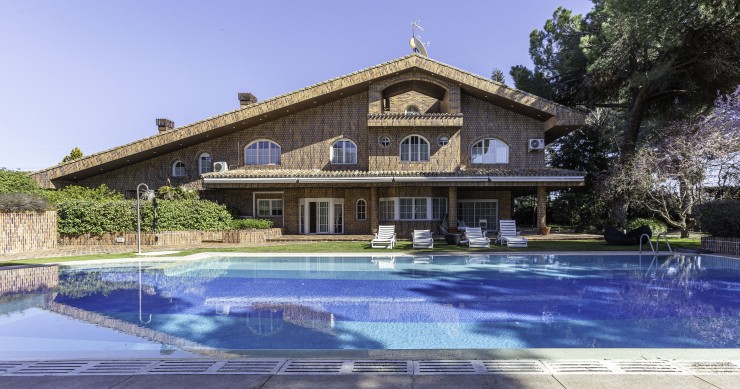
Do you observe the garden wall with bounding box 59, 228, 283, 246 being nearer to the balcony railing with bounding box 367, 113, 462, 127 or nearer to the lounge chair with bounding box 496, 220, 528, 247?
the balcony railing with bounding box 367, 113, 462, 127

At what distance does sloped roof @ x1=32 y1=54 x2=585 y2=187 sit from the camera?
2011 cm

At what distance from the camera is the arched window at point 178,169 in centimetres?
2231

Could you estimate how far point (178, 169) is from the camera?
73.5ft

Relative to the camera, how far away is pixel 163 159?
2227 cm

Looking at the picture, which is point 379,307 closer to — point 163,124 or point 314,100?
point 314,100

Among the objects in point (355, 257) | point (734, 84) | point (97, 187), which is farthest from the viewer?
point (97, 187)

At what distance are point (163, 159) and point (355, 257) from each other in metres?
14.5

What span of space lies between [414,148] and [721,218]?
42.8 ft

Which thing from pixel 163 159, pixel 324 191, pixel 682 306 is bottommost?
pixel 682 306

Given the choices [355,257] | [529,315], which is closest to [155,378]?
[529,315]

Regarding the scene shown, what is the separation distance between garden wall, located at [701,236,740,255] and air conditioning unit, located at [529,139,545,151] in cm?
871

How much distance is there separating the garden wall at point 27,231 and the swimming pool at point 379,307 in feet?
17.9

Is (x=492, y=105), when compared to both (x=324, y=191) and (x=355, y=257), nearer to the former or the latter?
(x=324, y=191)

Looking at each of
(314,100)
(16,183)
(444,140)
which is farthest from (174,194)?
(444,140)
